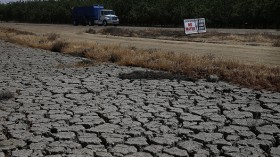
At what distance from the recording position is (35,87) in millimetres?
9648

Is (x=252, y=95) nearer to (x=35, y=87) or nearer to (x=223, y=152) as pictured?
(x=223, y=152)

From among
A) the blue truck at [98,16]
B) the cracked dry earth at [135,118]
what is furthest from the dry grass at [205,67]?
the blue truck at [98,16]

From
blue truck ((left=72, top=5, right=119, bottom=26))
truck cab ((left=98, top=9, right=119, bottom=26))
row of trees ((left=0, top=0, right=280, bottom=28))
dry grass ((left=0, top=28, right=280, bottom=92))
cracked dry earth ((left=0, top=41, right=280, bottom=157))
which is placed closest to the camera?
cracked dry earth ((left=0, top=41, right=280, bottom=157))

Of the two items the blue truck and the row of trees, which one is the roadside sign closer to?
the row of trees

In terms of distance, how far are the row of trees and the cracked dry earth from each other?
35977 mm

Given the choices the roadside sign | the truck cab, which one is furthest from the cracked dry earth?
the truck cab

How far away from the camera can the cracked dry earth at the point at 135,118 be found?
5.44m

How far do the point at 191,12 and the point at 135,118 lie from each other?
4842 centimetres

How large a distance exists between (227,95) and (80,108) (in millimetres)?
3090

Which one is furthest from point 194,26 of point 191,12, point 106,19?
point 106,19

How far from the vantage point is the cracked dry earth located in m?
5.44

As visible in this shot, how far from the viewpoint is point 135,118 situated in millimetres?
6848

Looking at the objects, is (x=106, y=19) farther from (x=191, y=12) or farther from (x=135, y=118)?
(x=135, y=118)

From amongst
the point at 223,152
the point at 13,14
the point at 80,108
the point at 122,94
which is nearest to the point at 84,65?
the point at 122,94
